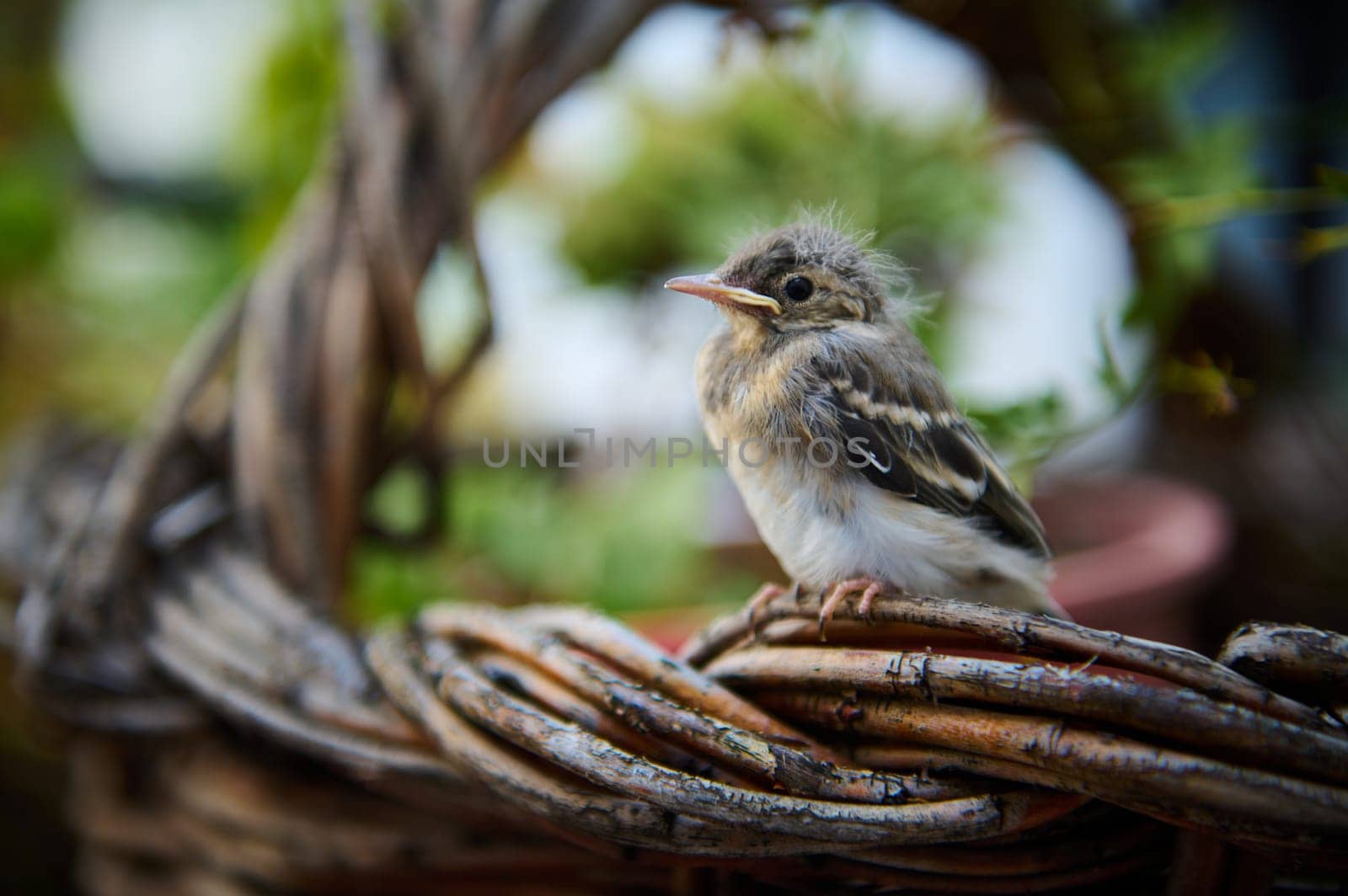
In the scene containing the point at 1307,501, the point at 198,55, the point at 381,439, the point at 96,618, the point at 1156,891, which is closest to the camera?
the point at 1156,891

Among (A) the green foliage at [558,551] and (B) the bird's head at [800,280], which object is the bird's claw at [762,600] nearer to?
(B) the bird's head at [800,280]

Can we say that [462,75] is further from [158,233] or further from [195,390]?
[158,233]

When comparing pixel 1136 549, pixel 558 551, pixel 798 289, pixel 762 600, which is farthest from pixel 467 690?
pixel 1136 549

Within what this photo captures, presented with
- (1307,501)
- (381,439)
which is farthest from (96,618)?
(1307,501)

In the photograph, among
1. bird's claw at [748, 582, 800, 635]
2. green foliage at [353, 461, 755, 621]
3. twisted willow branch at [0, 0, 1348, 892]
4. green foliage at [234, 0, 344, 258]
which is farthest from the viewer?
green foliage at [234, 0, 344, 258]

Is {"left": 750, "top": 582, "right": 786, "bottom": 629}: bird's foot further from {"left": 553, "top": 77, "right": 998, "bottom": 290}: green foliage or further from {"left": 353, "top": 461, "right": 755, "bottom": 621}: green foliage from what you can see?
{"left": 353, "top": 461, "right": 755, "bottom": 621}: green foliage

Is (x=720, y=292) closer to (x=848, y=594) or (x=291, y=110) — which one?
(x=848, y=594)

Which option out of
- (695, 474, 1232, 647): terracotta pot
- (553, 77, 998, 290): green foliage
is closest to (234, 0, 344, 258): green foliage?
(553, 77, 998, 290): green foliage
